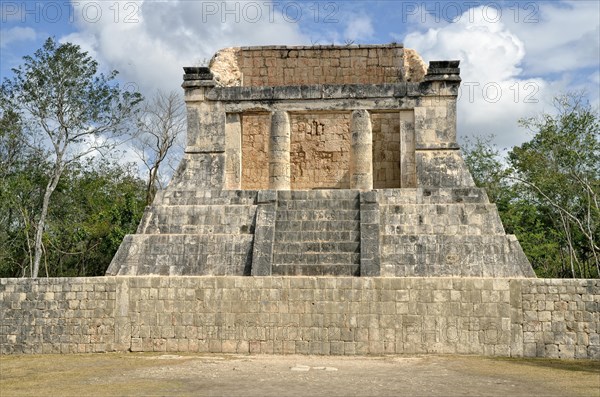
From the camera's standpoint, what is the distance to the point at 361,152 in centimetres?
1458

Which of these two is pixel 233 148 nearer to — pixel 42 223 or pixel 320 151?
pixel 320 151

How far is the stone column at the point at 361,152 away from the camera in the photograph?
14.5 metres

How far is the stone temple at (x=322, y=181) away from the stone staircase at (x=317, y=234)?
2 cm

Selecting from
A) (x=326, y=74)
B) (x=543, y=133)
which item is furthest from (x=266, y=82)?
(x=543, y=133)

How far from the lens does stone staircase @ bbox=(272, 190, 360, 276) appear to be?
12094 mm

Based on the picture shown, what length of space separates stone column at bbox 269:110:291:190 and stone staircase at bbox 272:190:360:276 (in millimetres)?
1242

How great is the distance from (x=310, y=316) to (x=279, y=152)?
15.1ft

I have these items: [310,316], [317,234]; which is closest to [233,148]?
[317,234]

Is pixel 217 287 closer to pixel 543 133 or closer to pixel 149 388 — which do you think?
pixel 149 388

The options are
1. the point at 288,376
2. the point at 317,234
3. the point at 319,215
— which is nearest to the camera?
the point at 288,376

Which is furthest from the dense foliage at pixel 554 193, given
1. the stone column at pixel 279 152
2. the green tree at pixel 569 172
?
the stone column at pixel 279 152

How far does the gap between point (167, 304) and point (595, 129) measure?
50.2 ft

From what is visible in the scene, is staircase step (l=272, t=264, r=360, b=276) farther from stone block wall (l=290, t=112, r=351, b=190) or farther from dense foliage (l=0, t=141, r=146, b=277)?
dense foliage (l=0, t=141, r=146, b=277)

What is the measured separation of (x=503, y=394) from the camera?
7.86 m
